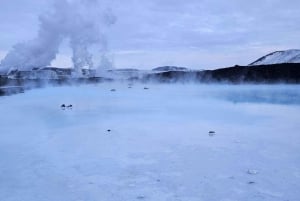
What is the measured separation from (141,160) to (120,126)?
3.69 m

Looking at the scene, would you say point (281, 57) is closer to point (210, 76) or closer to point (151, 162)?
point (210, 76)

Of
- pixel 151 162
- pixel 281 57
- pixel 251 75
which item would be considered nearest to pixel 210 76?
pixel 251 75

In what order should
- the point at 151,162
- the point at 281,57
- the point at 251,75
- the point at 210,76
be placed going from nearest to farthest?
the point at 151,162
the point at 251,75
the point at 210,76
the point at 281,57

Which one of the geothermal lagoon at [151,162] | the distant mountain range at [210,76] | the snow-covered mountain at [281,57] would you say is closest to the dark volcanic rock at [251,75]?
the distant mountain range at [210,76]

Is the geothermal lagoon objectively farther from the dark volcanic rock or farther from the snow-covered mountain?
the snow-covered mountain

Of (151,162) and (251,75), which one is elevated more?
(251,75)

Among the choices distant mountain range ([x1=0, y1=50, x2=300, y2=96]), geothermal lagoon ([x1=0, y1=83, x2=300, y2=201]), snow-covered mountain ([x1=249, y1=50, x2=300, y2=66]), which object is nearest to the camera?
geothermal lagoon ([x1=0, y1=83, x2=300, y2=201])

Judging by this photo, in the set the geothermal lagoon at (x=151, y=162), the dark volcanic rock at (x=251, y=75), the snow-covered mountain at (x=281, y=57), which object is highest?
the snow-covered mountain at (x=281, y=57)

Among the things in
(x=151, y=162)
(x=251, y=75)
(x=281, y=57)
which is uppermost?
(x=281, y=57)

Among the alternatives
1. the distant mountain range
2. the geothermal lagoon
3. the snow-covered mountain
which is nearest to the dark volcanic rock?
the distant mountain range

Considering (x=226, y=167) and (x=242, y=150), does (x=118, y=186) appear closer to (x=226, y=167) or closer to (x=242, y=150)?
(x=226, y=167)

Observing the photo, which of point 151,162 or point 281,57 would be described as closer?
point 151,162

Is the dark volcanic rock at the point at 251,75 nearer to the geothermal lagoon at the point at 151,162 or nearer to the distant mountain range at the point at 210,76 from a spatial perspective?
the distant mountain range at the point at 210,76

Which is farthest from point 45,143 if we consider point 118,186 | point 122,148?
point 118,186
